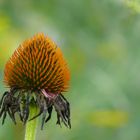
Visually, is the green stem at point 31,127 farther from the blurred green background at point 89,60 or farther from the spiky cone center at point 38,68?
the blurred green background at point 89,60

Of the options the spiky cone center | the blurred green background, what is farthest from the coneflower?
the blurred green background

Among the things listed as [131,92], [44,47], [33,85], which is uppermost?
[131,92]

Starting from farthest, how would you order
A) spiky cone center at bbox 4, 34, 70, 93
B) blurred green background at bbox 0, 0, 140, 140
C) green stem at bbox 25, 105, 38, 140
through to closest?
1. blurred green background at bbox 0, 0, 140, 140
2. spiky cone center at bbox 4, 34, 70, 93
3. green stem at bbox 25, 105, 38, 140

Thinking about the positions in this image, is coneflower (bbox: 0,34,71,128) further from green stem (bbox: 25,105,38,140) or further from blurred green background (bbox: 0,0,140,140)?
blurred green background (bbox: 0,0,140,140)

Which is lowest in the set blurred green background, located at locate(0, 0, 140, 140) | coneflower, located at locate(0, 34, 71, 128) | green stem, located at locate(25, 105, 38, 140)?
green stem, located at locate(25, 105, 38, 140)

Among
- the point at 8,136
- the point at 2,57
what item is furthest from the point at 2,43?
the point at 8,136

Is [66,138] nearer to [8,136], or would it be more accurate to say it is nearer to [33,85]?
[8,136]
